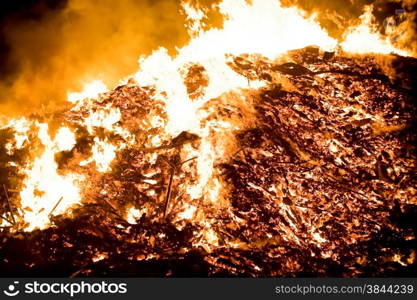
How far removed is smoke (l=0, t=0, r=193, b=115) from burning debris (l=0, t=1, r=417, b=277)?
336 mm

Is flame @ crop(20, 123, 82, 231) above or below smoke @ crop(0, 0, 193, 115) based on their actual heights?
below

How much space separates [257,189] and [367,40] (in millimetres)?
4328

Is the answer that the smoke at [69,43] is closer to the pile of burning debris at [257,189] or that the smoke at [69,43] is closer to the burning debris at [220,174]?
the burning debris at [220,174]

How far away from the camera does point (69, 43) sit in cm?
478

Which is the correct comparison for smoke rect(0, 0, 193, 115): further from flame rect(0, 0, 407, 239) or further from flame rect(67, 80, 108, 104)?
flame rect(0, 0, 407, 239)

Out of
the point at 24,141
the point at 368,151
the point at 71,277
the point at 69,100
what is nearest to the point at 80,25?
the point at 69,100

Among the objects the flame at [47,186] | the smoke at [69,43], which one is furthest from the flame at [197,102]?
the smoke at [69,43]

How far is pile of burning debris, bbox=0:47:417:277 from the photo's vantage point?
4328 millimetres

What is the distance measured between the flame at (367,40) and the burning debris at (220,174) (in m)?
0.22

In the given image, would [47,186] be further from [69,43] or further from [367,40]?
[367,40]

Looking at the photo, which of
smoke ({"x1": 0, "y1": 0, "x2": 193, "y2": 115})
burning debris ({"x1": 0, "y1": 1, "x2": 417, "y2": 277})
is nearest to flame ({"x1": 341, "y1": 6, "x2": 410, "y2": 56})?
burning debris ({"x1": 0, "y1": 1, "x2": 417, "y2": 277})

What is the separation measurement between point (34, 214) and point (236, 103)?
4725 mm

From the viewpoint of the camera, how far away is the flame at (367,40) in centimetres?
529

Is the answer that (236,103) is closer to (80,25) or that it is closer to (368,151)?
(368,151)
